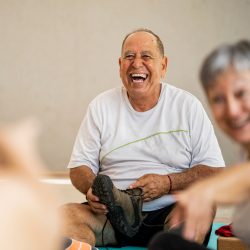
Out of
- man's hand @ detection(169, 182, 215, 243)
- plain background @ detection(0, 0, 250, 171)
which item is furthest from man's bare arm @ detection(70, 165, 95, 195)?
A: plain background @ detection(0, 0, 250, 171)

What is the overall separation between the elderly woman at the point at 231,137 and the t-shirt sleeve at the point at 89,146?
1276 millimetres

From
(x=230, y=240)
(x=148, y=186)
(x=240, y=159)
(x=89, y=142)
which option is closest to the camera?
(x=240, y=159)

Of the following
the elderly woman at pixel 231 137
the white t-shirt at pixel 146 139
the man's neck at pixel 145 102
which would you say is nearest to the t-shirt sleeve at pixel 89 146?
the white t-shirt at pixel 146 139

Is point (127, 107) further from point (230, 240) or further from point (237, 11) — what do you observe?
point (237, 11)

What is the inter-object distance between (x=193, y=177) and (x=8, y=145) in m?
1.46

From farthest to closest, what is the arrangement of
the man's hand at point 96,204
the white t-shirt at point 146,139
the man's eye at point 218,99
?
the white t-shirt at point 146,139 → the man's hand at point 96,204 → the man's eye at point 218,99

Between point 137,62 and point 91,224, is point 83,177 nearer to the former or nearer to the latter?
point 91,224

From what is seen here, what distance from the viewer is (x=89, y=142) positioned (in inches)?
86.8

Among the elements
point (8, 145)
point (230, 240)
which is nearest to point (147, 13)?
point (230, 240)

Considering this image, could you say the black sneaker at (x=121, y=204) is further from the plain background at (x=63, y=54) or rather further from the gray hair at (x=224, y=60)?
the plain background at (x=63, y=54)

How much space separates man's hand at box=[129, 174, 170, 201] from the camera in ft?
6.66

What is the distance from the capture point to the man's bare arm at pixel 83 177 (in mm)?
2109

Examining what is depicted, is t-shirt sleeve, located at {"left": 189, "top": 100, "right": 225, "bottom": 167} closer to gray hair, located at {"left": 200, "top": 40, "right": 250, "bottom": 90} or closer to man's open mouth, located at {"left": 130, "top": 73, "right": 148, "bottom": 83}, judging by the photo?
man's open mouth, located at {"left": 130, "top": 73, "right": 148, "bottom": 83}

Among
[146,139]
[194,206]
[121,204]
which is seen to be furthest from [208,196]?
[146,139]
